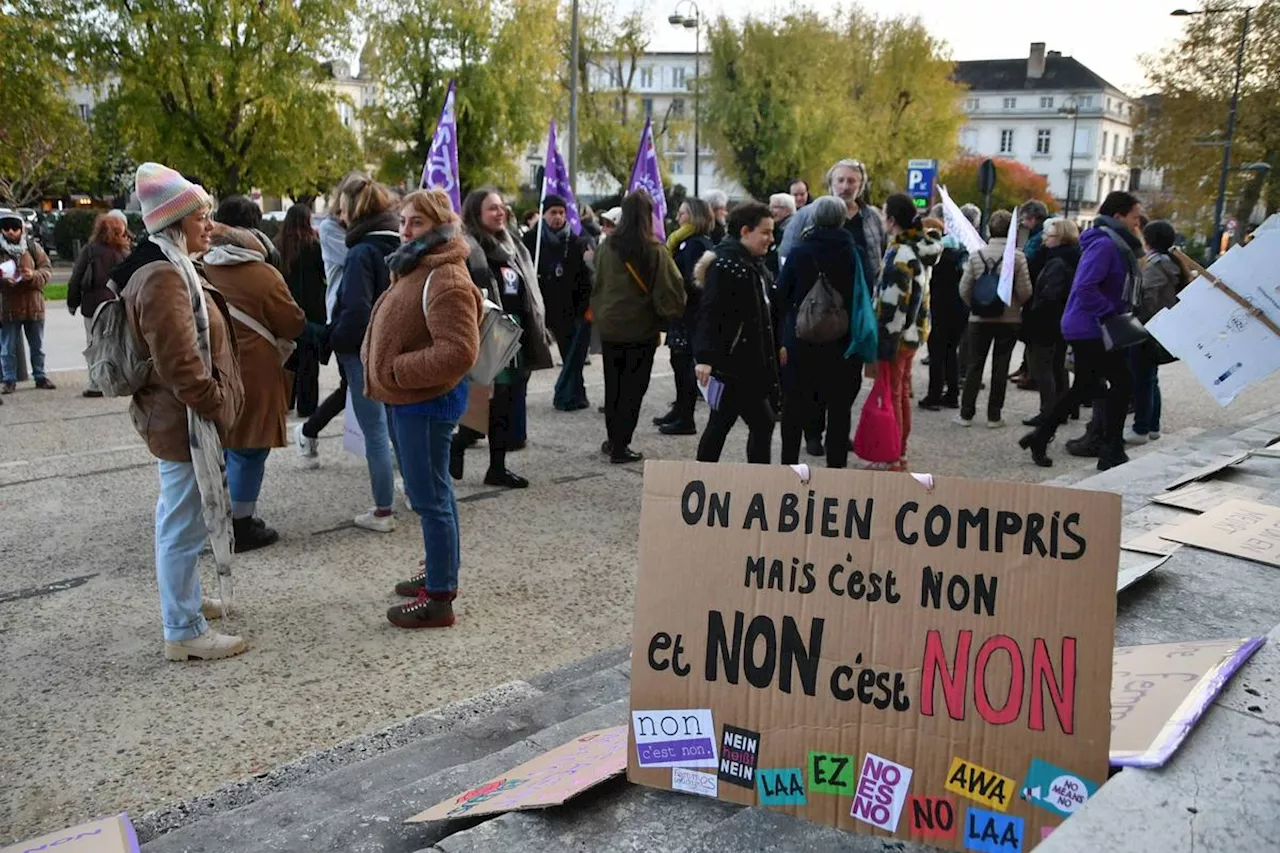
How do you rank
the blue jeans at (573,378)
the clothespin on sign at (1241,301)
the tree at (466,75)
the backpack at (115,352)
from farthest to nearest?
1. the tree at (466,75)
2. the blue jeans at (573,378)
3. the backpack at (115,352)
4. the clothespin on sign at (1241,301)

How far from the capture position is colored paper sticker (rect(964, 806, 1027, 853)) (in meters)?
2.30

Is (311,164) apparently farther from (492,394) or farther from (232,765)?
(232,765)

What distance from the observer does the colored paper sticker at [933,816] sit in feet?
7.69

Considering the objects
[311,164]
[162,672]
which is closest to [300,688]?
[162,672]

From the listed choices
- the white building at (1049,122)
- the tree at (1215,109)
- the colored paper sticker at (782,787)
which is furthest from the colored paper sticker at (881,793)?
the white building at (1049,122)

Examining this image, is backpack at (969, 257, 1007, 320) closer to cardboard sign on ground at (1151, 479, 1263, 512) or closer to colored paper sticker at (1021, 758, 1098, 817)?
cardboard sign on ground at (1151, 479, 1263, 512)

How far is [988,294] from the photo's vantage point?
893 cm

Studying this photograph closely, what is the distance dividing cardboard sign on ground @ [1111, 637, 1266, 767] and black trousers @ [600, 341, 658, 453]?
4.78 metres

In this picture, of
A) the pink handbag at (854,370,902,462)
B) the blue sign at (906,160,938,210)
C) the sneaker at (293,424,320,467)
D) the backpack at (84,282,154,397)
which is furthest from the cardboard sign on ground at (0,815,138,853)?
the blue sign at (906,160,938,210)

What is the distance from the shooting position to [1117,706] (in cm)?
269

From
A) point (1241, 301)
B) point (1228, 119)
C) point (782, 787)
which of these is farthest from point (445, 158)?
point (1228, 119)

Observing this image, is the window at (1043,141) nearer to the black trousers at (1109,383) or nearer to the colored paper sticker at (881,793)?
the black trousers at (1109,383)

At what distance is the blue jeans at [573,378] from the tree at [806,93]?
1559 inches

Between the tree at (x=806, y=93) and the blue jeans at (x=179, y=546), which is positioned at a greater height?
the tree at (x=806, y=93)
